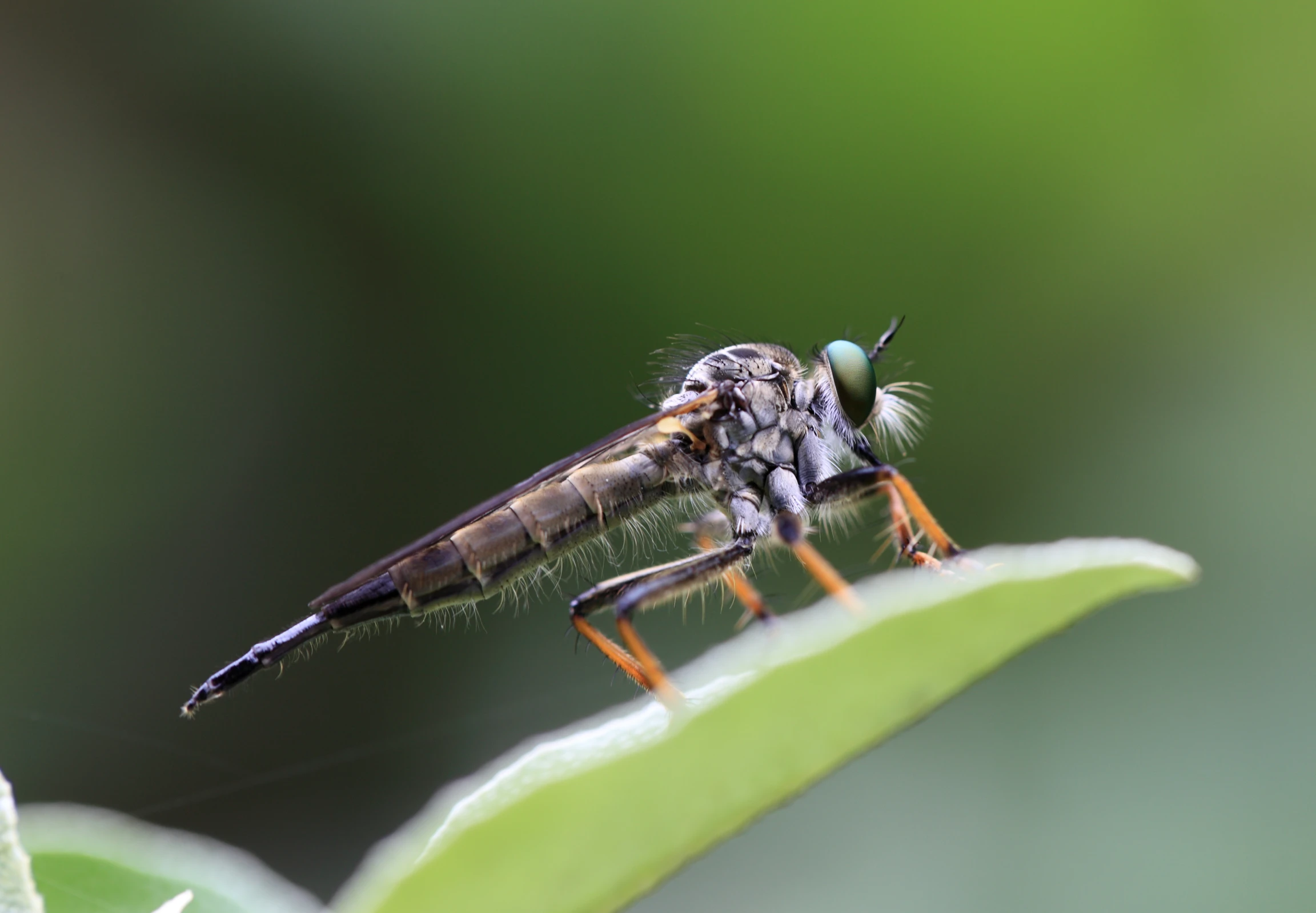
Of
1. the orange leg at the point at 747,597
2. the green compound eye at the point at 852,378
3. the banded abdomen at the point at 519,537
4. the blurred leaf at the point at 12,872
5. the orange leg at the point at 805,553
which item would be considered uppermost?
the blurred leaf at the point at 12,872

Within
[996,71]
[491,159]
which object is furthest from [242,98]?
[996,71]

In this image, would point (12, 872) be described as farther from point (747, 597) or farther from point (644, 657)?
point (747, 597)

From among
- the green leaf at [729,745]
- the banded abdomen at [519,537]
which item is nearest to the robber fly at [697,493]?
the banded abdomen at [519,537]

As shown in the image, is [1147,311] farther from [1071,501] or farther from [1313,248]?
[1071,501]

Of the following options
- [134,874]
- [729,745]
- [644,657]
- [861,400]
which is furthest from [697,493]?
[729,745]

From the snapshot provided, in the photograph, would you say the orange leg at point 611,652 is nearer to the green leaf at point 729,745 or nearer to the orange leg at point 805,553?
the orange leg at point 805,553

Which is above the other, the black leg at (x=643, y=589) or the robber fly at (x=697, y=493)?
the robber fly at (x=697, y=493)
